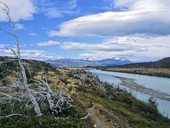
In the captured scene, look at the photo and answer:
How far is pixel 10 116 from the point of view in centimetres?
3231

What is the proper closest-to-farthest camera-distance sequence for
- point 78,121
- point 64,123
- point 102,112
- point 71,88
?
point 64,123 → point 78,121 → point 102,112 → point 71,88

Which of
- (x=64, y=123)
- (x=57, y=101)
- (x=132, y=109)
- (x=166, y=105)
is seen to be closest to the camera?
(x=64, y=123)

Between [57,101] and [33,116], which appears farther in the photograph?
[57,101]

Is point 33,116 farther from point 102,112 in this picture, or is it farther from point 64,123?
point 102,112

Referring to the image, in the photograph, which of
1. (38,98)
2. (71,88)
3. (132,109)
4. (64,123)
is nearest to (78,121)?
(64,123)

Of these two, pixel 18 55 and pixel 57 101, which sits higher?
Result: pixel 18 55

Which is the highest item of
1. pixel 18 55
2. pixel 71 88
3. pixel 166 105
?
pixel 18 55

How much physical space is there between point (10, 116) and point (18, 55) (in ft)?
16.9

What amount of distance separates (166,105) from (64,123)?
237ft

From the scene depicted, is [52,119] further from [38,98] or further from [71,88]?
[71,88]

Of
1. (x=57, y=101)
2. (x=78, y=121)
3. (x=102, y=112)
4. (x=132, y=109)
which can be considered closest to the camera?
(x=78, y=121)

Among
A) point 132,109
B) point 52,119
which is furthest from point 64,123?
point 132,109

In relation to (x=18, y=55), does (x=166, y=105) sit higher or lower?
lower

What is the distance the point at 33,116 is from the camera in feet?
103
